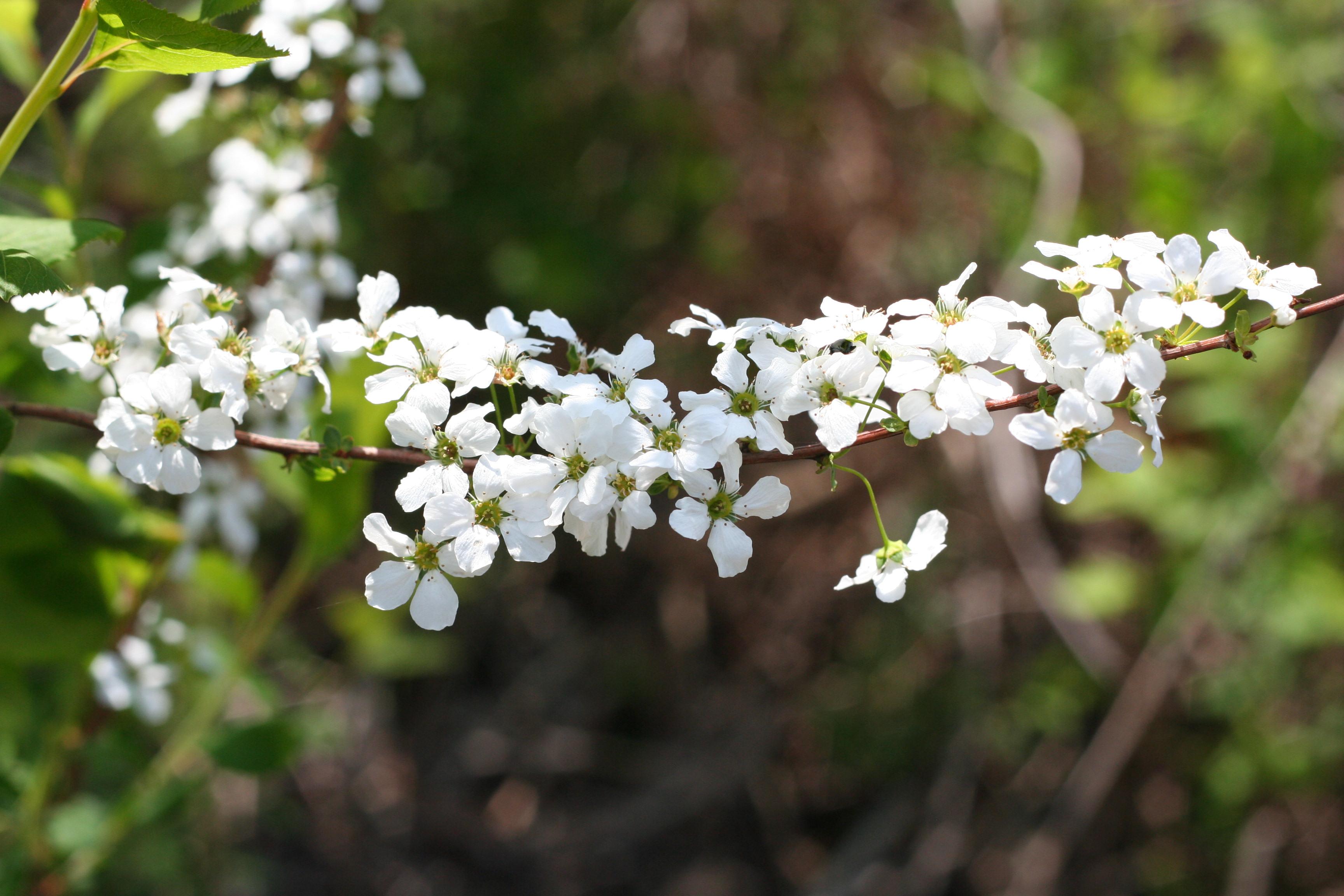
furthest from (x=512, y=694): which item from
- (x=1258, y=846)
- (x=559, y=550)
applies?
(x=1258, y=846)

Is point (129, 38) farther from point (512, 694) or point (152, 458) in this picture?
point (512, 694)

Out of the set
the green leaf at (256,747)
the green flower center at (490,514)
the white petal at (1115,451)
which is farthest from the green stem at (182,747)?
the white petal at (1115,451)

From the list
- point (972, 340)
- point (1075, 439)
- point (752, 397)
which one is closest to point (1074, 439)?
point (1075, 439)

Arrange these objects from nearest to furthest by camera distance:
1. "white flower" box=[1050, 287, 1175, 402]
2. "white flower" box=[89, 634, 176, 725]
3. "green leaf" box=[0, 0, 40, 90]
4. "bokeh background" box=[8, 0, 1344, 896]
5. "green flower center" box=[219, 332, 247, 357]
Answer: "white flower" box=[1050, 287, 1175, 402] → "green flower center" box=[219, 332, 247, 357] → "green leaf" box=[0, 0, 40, 90] → "white flower" box=[89, 634, 176, 725] → "bokeh background" box=[8, 0, 1344, 896]

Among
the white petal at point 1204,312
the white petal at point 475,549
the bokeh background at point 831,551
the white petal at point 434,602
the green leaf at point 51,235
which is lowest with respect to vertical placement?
the bokeh background at point 831,551

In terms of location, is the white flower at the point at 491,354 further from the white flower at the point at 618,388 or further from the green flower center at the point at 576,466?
the green flower center at the point at 576,466

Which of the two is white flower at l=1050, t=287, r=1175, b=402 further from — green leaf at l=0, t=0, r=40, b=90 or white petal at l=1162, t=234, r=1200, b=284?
green leaf at l=0, t=0, r=40, b=90

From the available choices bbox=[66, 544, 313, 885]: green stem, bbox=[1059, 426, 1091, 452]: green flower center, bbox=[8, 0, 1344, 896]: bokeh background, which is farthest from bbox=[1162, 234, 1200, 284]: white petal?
bbox=[8, 0, 1344, 896]: bokeh background
